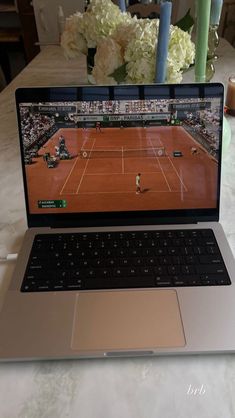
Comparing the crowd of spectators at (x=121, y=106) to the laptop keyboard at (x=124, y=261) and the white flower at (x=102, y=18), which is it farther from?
the white flower at (x=102, y=18)

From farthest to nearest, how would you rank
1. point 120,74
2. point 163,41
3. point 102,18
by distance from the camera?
point 102,18 → point 120,74 → point 163,41

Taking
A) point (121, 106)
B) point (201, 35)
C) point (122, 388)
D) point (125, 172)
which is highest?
point (201, 35)

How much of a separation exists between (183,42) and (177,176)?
0.32 metres

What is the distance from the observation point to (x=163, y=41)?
755mm

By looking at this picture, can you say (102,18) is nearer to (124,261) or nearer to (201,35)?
(201,35)

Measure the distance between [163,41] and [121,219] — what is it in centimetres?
35

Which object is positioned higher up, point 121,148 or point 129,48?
point 129,48

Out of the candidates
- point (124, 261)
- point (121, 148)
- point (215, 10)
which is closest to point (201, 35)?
point (215, 10)

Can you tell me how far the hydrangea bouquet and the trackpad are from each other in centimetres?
47

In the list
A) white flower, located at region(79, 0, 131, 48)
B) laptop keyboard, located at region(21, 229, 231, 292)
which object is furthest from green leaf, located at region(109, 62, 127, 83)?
laptop keyboard, located at region(21, 229, 231, 292)

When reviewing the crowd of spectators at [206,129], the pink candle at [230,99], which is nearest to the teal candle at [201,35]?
the crowd of spectators at [206,129]

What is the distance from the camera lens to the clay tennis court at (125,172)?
71 cm

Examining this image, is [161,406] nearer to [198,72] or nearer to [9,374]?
[9,374]

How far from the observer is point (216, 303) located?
561 mm
